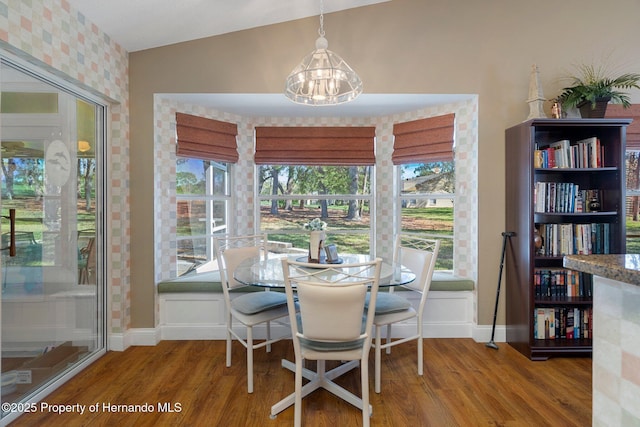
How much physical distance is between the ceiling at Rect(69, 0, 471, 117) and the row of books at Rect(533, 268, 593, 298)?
1.67 m

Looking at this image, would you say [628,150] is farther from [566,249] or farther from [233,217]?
[233,217]

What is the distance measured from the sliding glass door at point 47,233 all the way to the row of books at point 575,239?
3585 millimetres

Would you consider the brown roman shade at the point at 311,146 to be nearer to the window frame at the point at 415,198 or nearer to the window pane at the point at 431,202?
the window frame at the point at 415,198

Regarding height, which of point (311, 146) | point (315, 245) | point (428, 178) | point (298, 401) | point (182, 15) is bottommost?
point (298, 401)

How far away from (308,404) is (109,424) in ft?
3.67

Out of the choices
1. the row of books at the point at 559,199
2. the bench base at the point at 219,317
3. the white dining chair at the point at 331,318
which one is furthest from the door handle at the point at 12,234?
the row of books at the point at 559,199

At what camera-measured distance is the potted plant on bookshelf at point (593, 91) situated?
2596 mm

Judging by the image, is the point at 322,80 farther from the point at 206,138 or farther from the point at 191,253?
the point at 191,253

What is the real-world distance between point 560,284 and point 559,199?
70cm

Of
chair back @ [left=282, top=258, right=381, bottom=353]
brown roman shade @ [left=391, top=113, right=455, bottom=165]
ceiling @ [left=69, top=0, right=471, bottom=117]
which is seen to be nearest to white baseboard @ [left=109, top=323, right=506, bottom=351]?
chair back @ [left=282, top=258, right=381, bottom=353]

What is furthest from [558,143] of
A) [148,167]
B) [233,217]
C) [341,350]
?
[148,167]

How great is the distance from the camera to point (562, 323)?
8.79 ft

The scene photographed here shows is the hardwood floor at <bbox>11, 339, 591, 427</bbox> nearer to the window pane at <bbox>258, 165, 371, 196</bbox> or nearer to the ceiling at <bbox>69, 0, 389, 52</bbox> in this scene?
the window pane at <bbox>258, 165, 371, 196</bbox>

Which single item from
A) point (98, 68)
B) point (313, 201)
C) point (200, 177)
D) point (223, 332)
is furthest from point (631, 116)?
point (98, 68)
